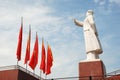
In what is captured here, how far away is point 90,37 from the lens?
48.0 feet

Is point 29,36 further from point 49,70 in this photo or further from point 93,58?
point 93,58

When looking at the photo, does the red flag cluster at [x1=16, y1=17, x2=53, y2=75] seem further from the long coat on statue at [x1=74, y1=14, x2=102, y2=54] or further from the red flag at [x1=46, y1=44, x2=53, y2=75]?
the long coat on statue at [x1=74, y1=14, x2=102, y2=54]

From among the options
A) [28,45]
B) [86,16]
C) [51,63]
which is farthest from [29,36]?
[86,16]

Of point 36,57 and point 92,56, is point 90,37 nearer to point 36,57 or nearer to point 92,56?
point 92,56

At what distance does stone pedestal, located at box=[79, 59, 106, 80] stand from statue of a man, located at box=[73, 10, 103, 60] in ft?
1.54

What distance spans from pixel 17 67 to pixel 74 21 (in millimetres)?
4507

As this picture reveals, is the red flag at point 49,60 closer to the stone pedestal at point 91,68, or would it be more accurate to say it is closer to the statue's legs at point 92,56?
the stone pedestal at point 91,68

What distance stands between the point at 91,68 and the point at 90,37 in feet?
6.61

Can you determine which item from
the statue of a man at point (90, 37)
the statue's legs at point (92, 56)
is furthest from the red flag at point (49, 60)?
the statue's legs at point (92, 56)

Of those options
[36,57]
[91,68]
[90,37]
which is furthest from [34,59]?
[91,68]

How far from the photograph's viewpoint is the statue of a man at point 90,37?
46.6 feet

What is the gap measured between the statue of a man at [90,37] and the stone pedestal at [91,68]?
47cm

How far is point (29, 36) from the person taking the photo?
53.8 feet

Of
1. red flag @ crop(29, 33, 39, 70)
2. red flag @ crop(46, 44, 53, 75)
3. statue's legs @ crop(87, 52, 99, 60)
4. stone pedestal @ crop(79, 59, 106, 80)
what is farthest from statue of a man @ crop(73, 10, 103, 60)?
red flag @ crop(29, 33, 39, 70)
